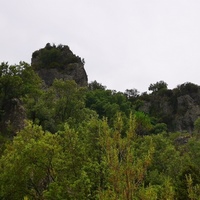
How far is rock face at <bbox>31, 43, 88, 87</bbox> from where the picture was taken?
274 feet

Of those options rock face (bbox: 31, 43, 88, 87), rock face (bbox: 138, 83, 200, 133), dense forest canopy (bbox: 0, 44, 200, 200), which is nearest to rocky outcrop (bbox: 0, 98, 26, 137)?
dense forest canopy (bbox: 0, 44, 200, 200)

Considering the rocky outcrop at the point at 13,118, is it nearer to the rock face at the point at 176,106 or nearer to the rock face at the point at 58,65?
the rock face at the point at 58,65

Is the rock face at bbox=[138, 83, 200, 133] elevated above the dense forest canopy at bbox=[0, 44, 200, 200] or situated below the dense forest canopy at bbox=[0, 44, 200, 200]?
above

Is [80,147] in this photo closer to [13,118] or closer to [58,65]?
[13,118]

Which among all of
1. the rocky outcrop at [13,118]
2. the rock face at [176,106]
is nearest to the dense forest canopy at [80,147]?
the rocky outcrop at [13,118]

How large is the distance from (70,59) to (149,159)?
80891mm

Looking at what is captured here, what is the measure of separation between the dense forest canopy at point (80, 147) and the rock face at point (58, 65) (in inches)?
15.6

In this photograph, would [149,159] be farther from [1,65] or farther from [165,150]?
[1,65]

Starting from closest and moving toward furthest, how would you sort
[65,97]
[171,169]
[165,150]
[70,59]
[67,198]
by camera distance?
[67,198]
[171,169]
[165,150]
[65,97]
[70,59]

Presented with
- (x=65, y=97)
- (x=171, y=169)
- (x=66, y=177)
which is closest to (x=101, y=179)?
(x=66, y=177)

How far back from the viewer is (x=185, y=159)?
3834 centimetres

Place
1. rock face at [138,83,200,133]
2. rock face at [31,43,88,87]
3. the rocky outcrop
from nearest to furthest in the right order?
the rocky outcrop, rock face at [31,43,88,87], rock face at [138,83,200,133]

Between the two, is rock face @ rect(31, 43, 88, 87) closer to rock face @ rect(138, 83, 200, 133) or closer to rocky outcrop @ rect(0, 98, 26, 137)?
rock face @ rect(138, 83, 200, 133)

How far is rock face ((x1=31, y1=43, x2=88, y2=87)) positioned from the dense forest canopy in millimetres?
395
